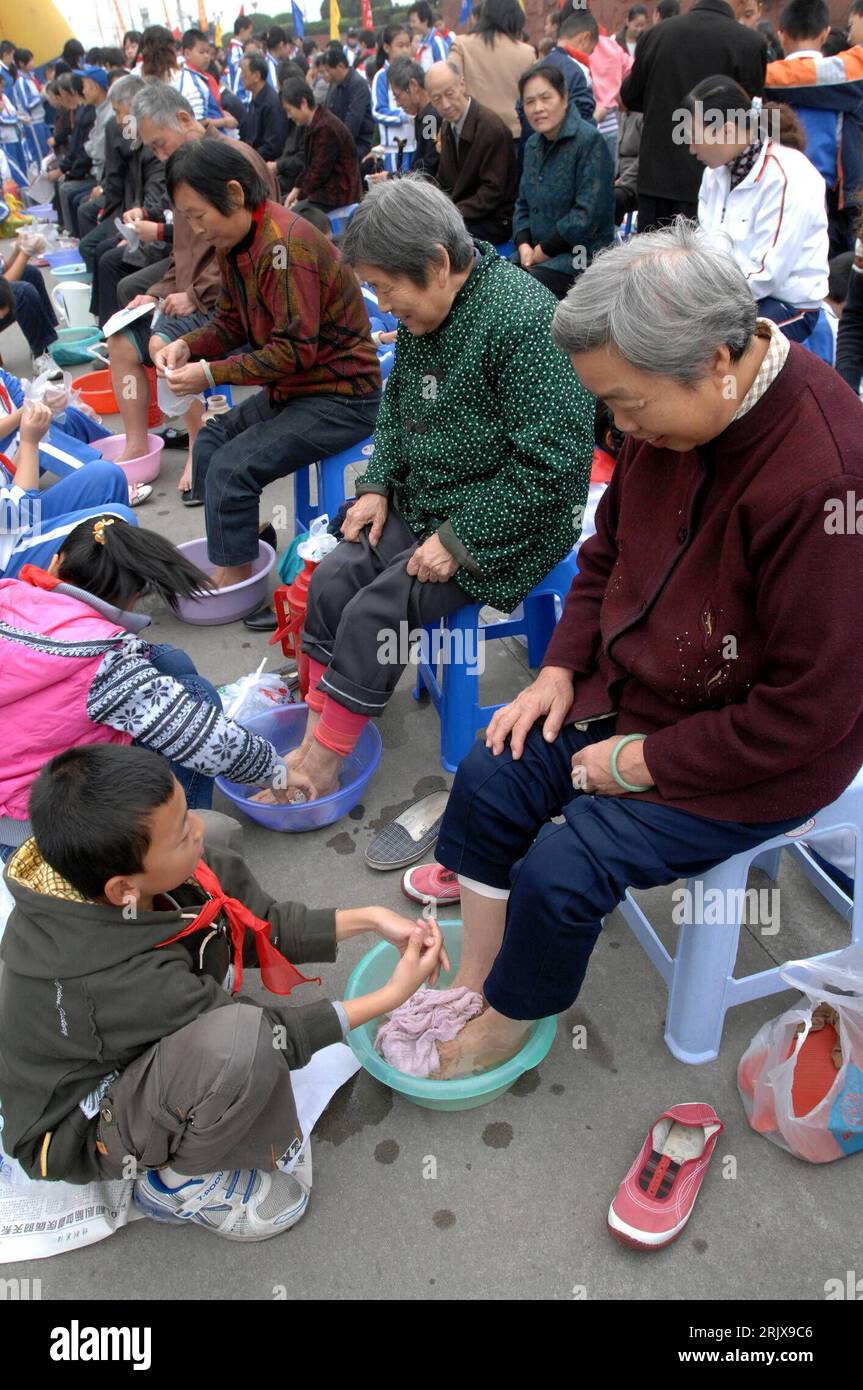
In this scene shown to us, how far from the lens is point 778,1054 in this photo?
171 cm

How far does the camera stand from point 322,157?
6555mm

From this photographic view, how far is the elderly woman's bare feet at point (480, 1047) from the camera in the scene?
6.04ft

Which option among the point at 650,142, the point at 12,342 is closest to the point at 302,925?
the point at 650,142

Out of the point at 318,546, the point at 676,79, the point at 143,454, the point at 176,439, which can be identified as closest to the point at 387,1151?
the point at 318,546

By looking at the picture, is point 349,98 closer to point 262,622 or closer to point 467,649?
point 262,622

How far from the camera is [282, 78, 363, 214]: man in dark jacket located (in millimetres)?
6480

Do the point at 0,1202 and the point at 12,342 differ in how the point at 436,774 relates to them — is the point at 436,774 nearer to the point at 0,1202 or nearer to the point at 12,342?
the point at 0,1202

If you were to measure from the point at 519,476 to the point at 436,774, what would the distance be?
947mm

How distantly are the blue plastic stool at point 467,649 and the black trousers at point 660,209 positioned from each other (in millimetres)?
2542

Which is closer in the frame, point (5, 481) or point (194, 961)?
point (194, 961)

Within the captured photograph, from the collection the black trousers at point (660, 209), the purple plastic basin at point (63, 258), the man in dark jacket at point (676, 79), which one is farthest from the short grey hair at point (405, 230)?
the purple plastic basin at point (63, 258)

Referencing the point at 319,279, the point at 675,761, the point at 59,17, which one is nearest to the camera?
the point at 675,761

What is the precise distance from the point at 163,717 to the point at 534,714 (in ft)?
2.74

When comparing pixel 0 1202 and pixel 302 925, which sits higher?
pixel 302 925
